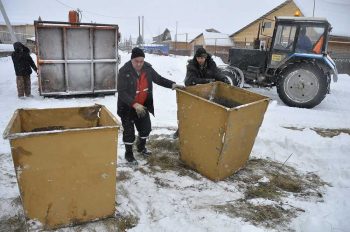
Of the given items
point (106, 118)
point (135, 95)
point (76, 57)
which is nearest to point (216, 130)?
point (135, 95)

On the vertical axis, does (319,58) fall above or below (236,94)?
above

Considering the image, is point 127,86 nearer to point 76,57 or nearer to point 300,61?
point 76,57

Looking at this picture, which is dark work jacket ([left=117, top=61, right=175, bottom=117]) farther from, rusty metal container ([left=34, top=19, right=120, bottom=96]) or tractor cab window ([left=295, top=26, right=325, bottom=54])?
tractor cab window ([left=295, top=26, right=325, bottom=54])

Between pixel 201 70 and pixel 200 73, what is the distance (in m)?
0.05

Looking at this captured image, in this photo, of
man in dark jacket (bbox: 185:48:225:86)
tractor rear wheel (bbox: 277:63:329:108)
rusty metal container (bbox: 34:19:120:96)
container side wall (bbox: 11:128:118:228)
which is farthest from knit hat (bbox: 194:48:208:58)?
tractor rear wheel (bbox: 277:63:329:108)

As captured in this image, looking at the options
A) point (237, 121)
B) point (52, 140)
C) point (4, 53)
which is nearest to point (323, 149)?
point (237, 121)

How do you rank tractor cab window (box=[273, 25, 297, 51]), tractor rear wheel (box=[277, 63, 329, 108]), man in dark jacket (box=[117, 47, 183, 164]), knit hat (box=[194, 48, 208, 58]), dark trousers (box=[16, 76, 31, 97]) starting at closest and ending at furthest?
man in dark jacket (box=[117, 47, 183, 164]), knit hat (box=[194, 48, 208, 58]), dark trousers (box=[16, 76, 31, 97]), tractor rear wheel (box=[277, 63, 329, 108]), tractor cab window (box=[273, 25, 297, 51])

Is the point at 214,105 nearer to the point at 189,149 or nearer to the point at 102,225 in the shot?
the point at 189,149

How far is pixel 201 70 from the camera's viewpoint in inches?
204

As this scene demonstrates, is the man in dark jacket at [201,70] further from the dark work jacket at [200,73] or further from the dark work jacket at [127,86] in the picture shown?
the dark work jacket at [127,86]

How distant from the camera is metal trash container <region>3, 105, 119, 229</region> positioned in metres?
2.71

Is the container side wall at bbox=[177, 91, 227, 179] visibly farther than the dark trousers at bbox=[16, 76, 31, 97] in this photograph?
No

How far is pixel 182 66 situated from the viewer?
14781 millimetres

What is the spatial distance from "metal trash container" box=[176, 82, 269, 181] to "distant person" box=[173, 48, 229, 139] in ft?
1.18
